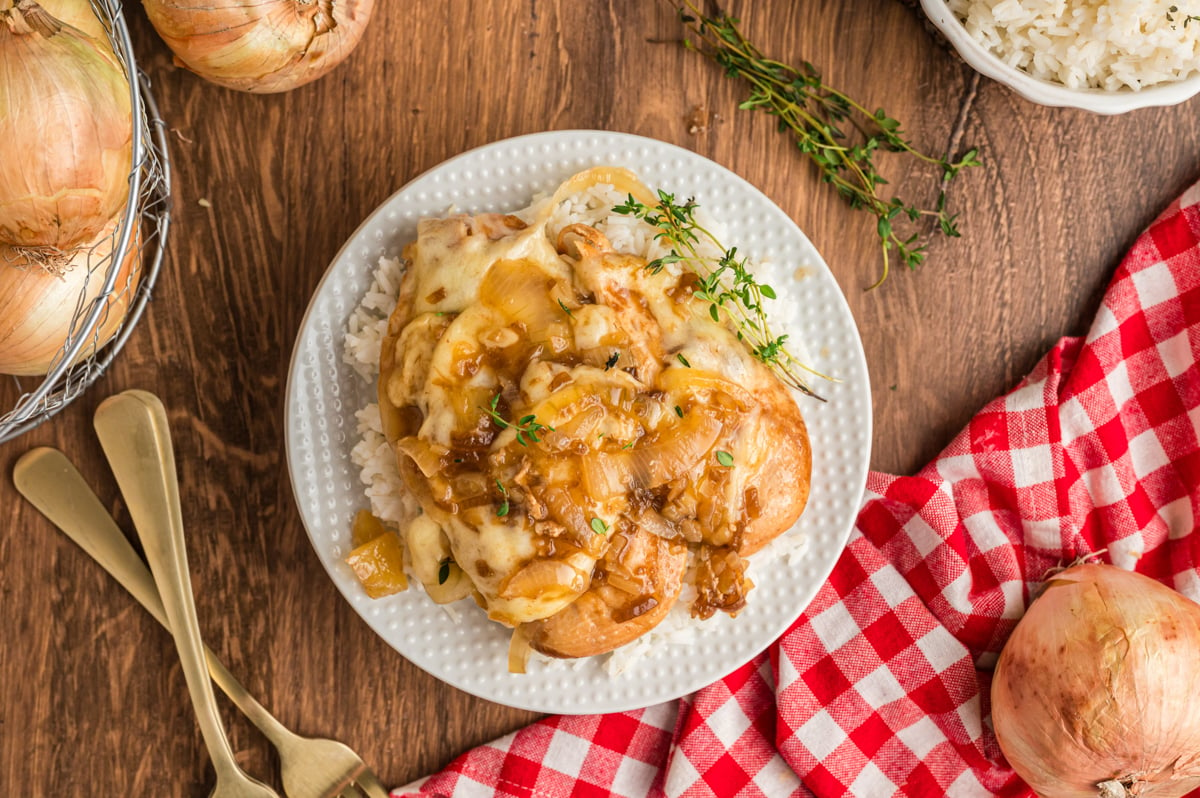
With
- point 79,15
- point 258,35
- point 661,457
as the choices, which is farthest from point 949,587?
point 79,15

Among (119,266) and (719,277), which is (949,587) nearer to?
(719,277)

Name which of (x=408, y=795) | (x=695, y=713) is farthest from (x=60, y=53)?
(x=695, y=713)

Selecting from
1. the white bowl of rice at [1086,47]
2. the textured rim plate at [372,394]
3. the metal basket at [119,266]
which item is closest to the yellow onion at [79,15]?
the metal basket at [119,266]

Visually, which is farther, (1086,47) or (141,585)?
(141,585)

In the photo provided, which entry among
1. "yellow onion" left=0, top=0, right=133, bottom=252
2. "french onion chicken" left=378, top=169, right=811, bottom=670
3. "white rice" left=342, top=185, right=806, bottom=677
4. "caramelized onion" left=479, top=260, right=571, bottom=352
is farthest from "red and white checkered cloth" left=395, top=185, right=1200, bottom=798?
"yellow onion" left=0, top=0, right=133, bottom=252

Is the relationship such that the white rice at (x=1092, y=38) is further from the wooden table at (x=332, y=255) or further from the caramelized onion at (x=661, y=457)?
the caramelized onion at (x=661, y=457)

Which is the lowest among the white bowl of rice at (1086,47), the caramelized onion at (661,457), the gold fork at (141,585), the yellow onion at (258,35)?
the gold fork at (141,585)

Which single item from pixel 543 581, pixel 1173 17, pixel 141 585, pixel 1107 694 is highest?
pixel 1173 17
